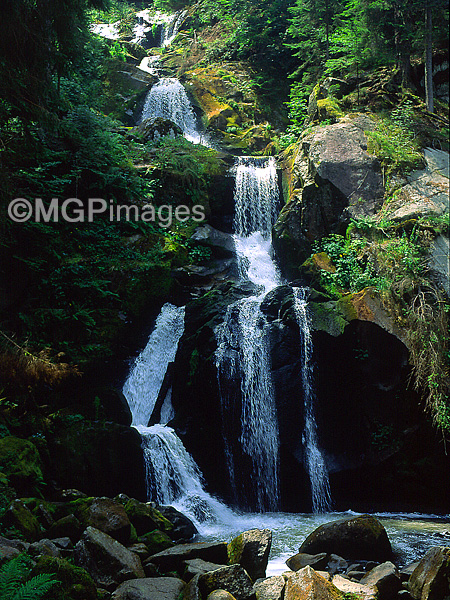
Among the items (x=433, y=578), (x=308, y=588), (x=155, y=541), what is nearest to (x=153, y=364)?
(x=155, y=541)

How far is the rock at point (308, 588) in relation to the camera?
3.85 metres

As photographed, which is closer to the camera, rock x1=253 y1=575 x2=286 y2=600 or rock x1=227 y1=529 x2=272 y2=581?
rock x1=253 y1=575 x2=286 y2=600

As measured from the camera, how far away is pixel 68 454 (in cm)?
747

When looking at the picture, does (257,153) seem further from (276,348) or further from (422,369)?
(422,369)

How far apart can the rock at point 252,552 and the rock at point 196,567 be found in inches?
13.6

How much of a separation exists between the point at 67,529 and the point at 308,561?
2.88m

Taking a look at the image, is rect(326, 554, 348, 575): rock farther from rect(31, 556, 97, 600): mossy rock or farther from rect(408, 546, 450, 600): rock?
rect(31, 556, 97, 600): mossy rock

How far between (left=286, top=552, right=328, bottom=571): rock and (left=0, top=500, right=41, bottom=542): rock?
2.99 metres

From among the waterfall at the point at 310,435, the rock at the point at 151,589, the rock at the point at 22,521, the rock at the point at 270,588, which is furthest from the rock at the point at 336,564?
the rock at the point at 22,521

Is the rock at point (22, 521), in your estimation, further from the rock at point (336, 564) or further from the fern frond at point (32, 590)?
Result: the rock at point (336, 564)

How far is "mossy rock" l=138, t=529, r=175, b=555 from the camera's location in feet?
18.5

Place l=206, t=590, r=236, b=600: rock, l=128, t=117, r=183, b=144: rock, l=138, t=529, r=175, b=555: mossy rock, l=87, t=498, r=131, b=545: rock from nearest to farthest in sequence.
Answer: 1. l=206, t=590, r=236, b=600: rock
2. l=87, t=498, r=131, b=545: rock
3. l=138, t=529, r=175, b=555: mossy rock
4. l=128, t=117, r=183, b=144: rock

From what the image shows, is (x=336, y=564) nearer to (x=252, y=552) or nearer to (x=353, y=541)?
(x=353, y=541)

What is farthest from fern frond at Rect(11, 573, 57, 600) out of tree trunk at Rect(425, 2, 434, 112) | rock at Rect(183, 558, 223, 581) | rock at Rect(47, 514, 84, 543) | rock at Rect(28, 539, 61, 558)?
tree trunk at Rect(425, 2, 434, 112)
